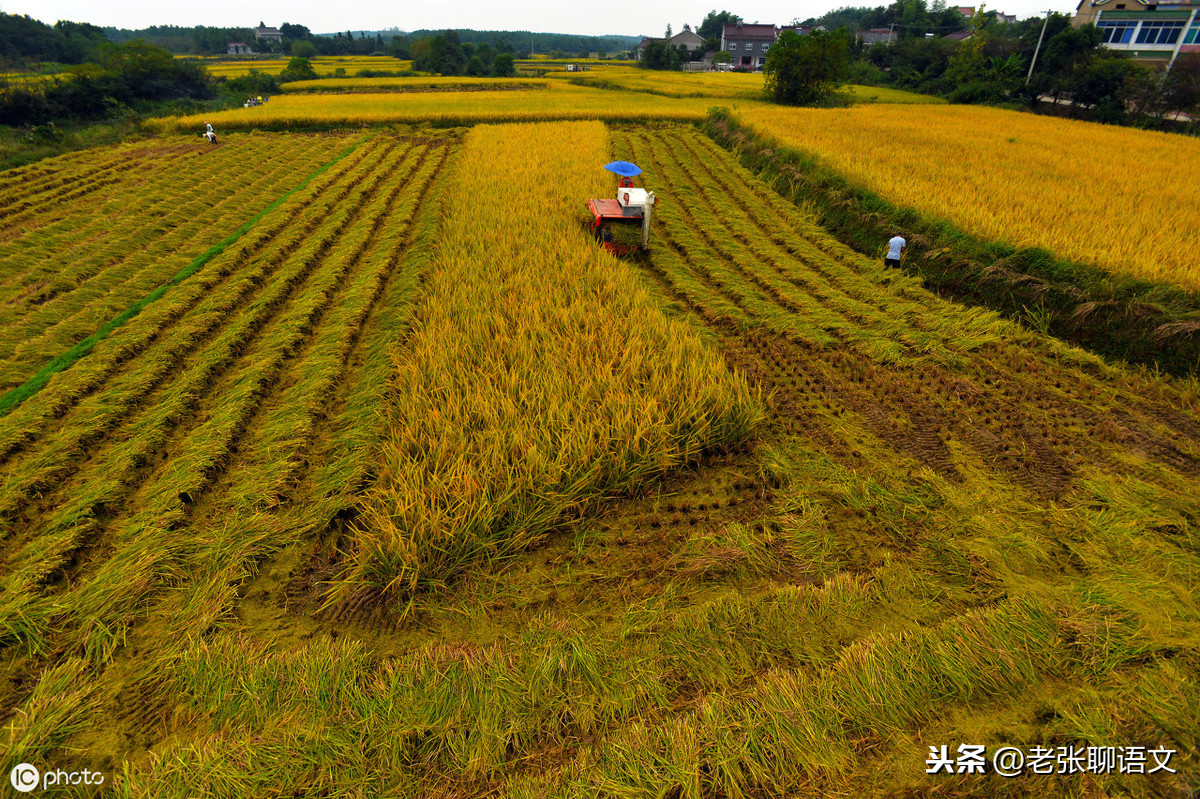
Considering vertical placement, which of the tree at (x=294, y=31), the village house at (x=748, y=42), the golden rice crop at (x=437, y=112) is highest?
the tree at (x=294, y=31)

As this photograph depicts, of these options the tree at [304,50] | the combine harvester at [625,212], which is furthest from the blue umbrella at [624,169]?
the tree at [304,50]

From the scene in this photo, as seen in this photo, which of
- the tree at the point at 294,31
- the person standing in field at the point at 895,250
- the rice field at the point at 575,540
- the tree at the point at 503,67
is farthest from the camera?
the tree at the point at 294,31

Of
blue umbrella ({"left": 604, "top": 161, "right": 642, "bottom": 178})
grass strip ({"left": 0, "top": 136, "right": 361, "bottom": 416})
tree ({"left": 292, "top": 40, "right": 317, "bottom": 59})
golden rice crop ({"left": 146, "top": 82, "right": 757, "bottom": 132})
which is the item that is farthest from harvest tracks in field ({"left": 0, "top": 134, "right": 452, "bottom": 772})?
tree ({"left": 292, "top": 40, "right": 317, "bottom": 59})

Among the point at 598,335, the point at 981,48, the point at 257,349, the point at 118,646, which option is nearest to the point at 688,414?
the point at 598,335

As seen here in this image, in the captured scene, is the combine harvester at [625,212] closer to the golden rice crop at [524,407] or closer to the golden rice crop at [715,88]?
the golden rice crop at [524,407]

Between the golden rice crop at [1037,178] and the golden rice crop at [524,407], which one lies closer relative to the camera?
the golden rice crop at [524,407]

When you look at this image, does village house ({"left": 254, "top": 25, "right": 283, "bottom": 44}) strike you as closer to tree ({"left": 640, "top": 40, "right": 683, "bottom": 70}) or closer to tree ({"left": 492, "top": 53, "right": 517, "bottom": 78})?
tree ({"left": 492, "top": 53, "right": 517, "bottom": 78})
